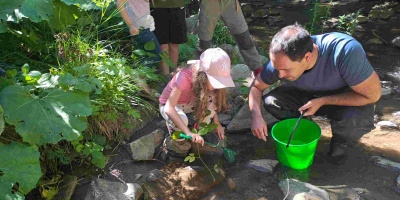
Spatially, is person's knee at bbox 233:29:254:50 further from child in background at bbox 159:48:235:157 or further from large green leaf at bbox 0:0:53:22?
large green leaf at bbox 0:0:53:22

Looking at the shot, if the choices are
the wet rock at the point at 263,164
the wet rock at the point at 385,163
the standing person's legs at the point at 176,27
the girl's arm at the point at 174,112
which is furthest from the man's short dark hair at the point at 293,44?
the standing person's legs at the point at 176,27

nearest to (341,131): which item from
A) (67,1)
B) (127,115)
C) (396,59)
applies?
(127,115)

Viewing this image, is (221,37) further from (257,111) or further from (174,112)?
(174,112)

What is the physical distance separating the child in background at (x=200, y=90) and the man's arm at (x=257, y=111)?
0.22 m

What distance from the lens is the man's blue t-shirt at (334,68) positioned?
2.46m

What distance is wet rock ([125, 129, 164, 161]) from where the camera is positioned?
2.78m

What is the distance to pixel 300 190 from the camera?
8.46 feet

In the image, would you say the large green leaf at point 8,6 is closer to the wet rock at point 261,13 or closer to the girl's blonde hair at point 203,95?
the girl's blonde hair at point 203,95

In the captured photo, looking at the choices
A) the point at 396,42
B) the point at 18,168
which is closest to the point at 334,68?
the point at 18,168

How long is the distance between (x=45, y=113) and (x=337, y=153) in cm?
215

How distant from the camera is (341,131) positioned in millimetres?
2832

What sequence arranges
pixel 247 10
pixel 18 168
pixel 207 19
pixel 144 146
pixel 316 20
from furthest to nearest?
pixel 247 10
pixel 316 20
pixel 207 19
pixel 144 146
pixel 18 168

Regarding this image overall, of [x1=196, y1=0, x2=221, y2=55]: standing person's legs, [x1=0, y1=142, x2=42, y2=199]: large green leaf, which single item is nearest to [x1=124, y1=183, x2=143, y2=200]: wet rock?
[x1=0, y1=142, x2=42, y2=199]: large green leaf

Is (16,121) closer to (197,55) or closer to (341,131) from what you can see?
(341,131)
